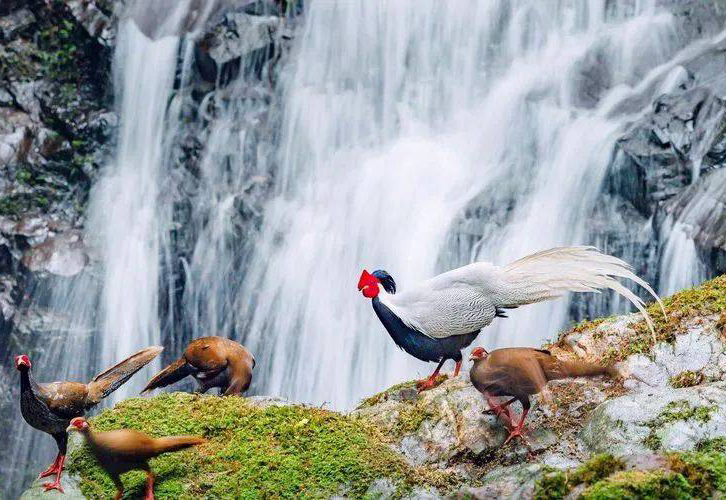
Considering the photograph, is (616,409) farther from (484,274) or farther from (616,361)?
(484,274)

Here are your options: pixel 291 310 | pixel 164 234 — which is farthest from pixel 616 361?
pixel 164 234

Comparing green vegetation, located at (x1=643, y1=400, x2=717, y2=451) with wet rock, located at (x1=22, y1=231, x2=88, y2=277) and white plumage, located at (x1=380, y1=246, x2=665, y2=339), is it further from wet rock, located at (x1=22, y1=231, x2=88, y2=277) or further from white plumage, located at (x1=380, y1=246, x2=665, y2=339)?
wet rock, located at (x1=22, y1=231, x2=88, y2=277)

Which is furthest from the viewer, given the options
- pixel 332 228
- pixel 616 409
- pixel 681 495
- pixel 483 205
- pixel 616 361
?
pixel 332 228

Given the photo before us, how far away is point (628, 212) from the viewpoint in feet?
33.6

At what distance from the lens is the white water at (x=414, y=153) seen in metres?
10.7

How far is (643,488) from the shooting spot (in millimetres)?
4098

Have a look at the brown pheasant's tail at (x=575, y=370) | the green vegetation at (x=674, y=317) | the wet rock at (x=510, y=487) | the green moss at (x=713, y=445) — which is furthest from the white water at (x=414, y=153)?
the wet rock at (x=510, y=487)

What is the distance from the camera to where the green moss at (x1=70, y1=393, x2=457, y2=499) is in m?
5.07

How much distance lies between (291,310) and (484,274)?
19.0 ft

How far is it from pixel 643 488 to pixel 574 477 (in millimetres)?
309

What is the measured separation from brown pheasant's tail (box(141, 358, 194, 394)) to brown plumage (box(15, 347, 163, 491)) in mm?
413

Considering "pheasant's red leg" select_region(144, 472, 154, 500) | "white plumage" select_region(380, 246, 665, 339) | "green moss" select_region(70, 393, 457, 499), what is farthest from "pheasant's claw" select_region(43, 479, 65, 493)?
"white plumage" select_region(380, 246, 665, 339)

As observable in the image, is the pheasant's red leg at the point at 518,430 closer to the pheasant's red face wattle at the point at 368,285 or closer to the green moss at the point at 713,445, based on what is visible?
the green moss at the point at 713,445

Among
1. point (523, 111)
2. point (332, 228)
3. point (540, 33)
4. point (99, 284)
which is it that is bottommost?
point (99, 284)
